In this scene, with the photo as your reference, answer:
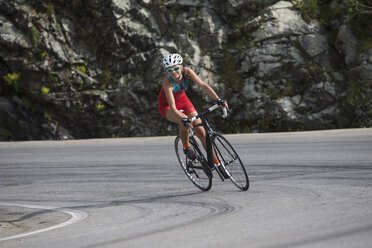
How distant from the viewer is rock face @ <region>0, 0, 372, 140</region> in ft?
60.5

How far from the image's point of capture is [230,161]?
300 inches

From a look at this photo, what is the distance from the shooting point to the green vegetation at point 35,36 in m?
20.4

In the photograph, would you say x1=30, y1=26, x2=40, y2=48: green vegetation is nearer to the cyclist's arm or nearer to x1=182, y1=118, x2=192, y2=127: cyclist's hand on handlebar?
the cyclist's arm

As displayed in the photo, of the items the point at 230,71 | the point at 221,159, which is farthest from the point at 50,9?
the point at 221,159

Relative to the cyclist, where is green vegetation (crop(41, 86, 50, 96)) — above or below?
above

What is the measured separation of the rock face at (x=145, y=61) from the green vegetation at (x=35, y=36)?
0.13 ft

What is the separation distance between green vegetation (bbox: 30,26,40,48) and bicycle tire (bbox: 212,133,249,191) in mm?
14632

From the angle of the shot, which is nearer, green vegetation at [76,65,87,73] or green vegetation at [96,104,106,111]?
green vegetation at [96,104,106,111]

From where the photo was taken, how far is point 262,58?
18.9 metres

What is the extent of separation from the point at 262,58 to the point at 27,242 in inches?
568

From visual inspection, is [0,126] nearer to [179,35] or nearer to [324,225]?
[179,35]

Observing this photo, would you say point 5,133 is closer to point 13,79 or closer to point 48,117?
point 48,117

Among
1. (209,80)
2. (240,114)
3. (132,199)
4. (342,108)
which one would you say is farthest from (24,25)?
(132,199)

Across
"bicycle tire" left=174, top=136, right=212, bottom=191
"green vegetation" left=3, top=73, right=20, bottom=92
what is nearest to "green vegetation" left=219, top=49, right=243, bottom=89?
"green vegetation" left=3, top=73, right=20, bottom=92
